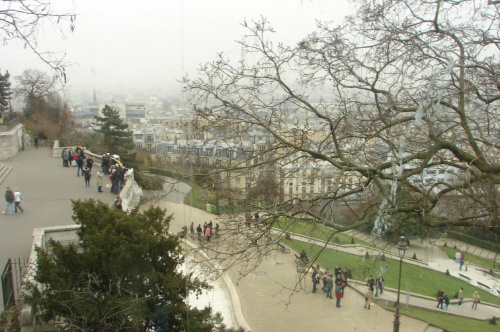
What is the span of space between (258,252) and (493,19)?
3151mm

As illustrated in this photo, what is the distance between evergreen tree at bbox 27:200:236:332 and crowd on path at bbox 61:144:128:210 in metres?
4.49

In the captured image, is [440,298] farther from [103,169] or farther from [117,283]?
[103,169]

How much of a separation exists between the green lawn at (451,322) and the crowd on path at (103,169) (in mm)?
8519

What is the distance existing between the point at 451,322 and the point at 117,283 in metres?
10.1

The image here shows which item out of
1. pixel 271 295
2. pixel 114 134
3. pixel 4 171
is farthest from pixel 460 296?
pixel 114 134

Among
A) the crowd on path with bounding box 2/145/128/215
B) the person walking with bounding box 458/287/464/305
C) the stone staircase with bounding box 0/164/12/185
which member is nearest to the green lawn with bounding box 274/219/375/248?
the crowd on path with bounding box 2/145/128/215

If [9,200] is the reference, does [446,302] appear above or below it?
below

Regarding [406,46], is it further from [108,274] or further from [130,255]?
[108,274]

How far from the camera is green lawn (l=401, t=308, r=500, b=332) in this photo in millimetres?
11039

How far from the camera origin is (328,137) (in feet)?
14.3

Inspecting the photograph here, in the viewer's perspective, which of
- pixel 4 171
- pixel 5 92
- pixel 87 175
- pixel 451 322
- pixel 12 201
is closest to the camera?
pixel 12 201

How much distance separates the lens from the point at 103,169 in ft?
57.0

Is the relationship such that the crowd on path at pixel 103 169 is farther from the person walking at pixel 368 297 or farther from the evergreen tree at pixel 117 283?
the person walking at pixel 368 297

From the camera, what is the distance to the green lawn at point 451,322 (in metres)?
11.0
